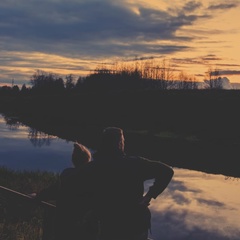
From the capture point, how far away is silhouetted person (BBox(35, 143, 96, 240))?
186 inches

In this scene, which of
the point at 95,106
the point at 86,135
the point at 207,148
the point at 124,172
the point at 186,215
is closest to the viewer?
the point at 124,172

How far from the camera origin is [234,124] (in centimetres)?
6156

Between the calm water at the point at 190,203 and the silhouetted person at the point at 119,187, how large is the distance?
874 centimetres

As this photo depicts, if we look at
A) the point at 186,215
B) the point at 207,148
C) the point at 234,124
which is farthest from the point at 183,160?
the point at 234,124

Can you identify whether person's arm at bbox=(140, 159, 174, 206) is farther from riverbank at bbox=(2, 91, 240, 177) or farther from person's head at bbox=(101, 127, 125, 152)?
riverbank at bbox=(2, 91, 240, 177)

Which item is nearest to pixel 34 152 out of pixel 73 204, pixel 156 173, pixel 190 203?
pixel 190 203

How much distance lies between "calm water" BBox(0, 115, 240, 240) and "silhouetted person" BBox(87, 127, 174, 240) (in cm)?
874

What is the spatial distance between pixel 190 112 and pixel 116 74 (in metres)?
84.8

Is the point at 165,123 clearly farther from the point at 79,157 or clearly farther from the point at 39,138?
the point at 79,157

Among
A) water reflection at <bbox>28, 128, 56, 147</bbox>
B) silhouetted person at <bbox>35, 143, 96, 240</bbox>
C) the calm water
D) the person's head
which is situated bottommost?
water reflection at <bbox>28, 128, 56, 147</bbox>

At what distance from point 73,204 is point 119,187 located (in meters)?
0.56

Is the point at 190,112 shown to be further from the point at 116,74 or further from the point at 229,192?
the point at 116,74

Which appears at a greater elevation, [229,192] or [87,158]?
[87,158]

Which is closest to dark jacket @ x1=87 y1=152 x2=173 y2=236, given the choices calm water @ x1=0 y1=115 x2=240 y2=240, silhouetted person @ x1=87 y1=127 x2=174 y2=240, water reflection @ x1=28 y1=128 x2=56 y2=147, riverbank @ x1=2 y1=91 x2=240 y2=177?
silhouetted person @ x1=87 y1=127 x2=174 y2=240
